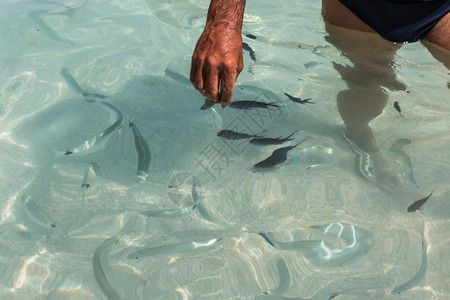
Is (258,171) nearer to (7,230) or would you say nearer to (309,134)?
(309,134)

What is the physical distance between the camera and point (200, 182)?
8.76 ft

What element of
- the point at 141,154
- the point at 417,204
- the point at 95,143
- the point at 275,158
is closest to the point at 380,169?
the point at 417,204

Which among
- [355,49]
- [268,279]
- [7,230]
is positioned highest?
[355,49]

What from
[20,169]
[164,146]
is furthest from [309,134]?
[20,169]

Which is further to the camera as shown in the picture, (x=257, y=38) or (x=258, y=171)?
(x=257, y=38)

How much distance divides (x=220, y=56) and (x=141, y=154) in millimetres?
953

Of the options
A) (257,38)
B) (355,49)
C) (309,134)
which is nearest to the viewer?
(309,134)

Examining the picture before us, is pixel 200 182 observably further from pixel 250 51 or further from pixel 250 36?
pixel 250 36

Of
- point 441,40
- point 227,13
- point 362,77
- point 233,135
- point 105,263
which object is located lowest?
point 105,263

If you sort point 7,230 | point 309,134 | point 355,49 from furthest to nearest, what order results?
1. point 355,49
2. point 309,134
3. point 7,230

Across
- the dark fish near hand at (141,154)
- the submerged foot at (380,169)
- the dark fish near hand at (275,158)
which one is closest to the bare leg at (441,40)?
the submerged foot at (380,169)

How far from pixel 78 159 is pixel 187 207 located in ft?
2.50

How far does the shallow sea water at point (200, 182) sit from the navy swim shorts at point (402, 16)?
442 mm

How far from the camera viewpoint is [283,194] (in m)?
2.60
